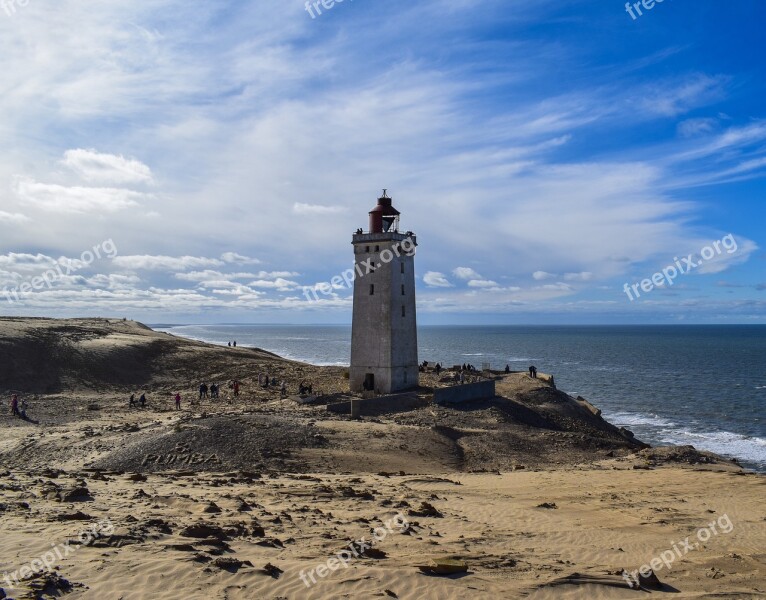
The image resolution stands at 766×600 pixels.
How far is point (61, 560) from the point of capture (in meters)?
10.3

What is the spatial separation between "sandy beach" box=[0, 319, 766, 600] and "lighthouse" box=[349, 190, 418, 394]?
499 centimetres

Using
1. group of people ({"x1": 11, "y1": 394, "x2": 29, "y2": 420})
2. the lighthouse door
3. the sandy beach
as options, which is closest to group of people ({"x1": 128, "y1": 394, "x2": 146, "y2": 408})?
the sandy beach

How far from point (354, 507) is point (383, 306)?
21.4 meters

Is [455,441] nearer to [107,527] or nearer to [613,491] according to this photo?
[613,491]

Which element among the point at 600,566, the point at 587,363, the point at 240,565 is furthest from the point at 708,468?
the point at 587,363

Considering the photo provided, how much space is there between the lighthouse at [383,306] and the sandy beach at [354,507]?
499 cm

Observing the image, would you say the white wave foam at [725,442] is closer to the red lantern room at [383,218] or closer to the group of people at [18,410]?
the red lantern room at [383,218]

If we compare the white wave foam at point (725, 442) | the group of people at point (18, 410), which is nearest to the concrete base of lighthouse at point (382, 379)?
the white wave foam at point (725, 442)

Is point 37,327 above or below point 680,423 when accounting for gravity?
above

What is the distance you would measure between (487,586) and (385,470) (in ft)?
39.2

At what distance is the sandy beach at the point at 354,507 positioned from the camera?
1043cm

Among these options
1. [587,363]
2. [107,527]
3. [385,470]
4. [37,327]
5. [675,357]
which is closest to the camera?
[107,527]

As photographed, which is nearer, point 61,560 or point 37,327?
point 61,560

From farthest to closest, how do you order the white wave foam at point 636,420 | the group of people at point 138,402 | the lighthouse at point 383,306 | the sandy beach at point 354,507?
the white wave foam at point 636,420 < the lighthouse at point 383,306 < the group of people at point 138,402 < the sandy beach at point 354,507
